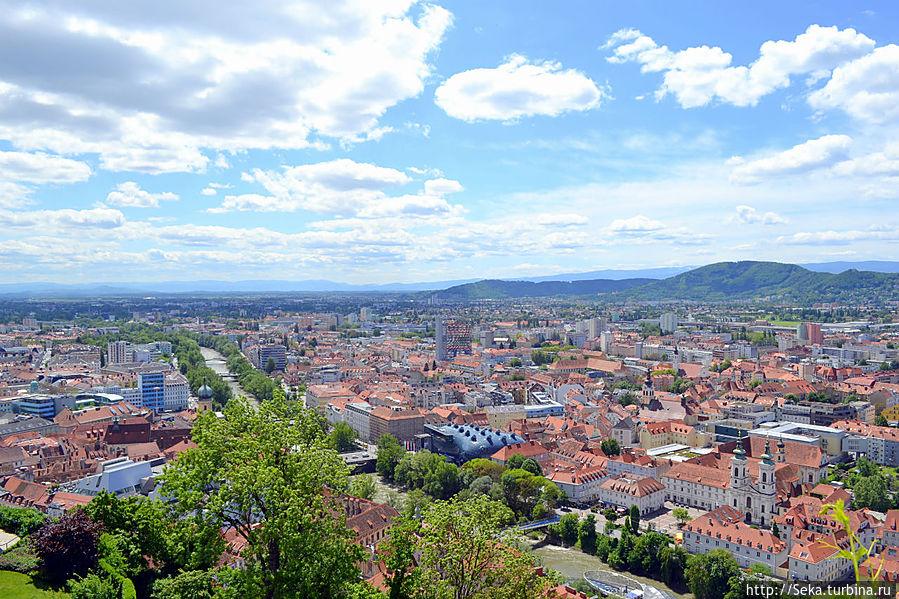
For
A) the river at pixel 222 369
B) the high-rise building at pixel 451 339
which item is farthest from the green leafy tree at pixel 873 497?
the high-rise building at pixel 451 339

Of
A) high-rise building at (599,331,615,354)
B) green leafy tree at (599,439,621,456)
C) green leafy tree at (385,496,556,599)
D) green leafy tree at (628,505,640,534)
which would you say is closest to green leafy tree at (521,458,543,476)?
green leafy tree at (599,439,621,456)

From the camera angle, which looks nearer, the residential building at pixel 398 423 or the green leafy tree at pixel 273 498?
the green leafy tree at pixel 273 498

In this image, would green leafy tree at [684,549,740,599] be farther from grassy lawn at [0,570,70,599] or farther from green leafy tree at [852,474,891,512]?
grassy lawn at [0,570,70,599]

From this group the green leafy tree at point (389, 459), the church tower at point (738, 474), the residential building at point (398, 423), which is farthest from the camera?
the residential building at point (398, 423)

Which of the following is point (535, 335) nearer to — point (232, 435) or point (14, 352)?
point (14, 352)

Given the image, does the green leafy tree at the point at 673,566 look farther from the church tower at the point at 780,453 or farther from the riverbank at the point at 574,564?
the church tower at the point at 780,453

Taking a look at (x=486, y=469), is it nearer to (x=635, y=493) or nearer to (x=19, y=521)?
(x=635, y=493)
